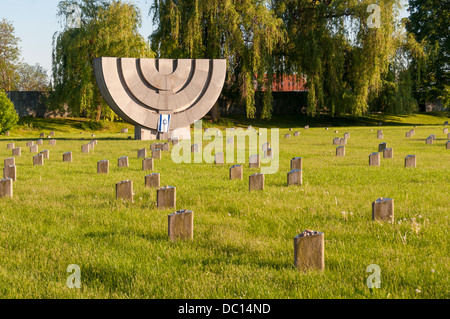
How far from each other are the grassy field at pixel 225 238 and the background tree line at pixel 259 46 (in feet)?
68.6

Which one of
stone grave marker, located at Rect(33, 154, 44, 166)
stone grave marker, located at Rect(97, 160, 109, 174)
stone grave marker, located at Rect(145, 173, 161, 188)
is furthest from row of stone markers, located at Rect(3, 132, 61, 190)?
stone grave marker, located at Rect(145, 173, 161, 188)

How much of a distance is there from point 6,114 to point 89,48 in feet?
23.5

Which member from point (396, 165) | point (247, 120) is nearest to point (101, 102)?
point (247, 120)

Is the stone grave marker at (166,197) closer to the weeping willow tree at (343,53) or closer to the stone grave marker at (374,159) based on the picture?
the stone grave marker at (374,159)

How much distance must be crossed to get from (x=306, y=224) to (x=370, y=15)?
28.7 m

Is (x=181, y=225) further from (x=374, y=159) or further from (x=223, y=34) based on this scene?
(x=223, y=34)

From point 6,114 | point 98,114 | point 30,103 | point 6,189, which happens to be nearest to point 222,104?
point 98,114

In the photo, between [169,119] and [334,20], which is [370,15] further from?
[169,119]

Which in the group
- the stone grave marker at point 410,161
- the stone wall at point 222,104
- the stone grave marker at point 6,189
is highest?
the stone wall at point 222,104

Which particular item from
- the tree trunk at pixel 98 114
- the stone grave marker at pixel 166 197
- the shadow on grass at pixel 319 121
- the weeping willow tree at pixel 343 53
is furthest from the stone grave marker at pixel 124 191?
the shadow on grass at pixel 319 121

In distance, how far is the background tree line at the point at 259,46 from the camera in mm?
29453

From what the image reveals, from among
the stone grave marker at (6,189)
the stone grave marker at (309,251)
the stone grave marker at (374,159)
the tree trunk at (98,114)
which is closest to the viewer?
the stone grave marker at (309,251)

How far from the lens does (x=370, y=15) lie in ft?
104
